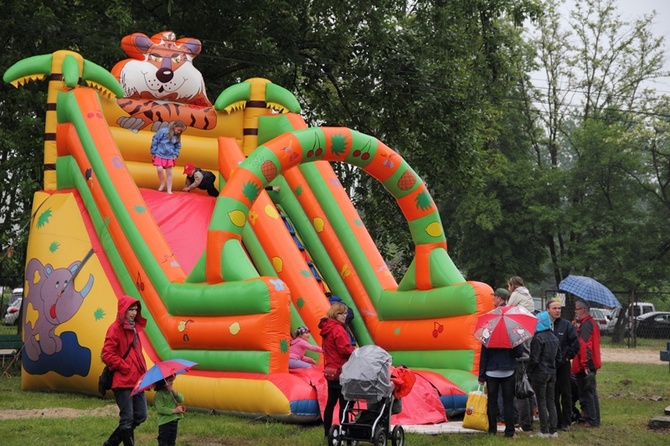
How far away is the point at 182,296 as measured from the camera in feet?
36.1

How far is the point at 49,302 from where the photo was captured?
12.4m

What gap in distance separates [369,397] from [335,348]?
68 cm

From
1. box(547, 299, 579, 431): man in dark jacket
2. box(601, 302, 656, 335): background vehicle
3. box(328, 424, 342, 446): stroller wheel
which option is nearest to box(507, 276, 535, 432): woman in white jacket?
box(547, 299, 579, 431): man in dark jacket

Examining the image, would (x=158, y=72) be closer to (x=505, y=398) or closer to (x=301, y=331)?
(x=301, y=331)

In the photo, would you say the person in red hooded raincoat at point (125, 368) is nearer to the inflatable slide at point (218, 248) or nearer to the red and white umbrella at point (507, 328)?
the inflatable slide at point (218, 248)

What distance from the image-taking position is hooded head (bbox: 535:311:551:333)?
992 cm

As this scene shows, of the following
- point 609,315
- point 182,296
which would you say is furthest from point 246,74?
point 609,315

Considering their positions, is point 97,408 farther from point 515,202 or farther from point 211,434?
point 515,202

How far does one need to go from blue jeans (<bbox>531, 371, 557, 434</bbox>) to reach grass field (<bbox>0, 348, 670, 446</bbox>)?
19 cm

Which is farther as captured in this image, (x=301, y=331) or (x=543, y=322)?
(x=301, y=331)

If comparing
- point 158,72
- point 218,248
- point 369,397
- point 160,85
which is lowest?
point 369,397

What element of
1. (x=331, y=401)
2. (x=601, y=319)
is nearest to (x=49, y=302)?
(x=331, y=401)

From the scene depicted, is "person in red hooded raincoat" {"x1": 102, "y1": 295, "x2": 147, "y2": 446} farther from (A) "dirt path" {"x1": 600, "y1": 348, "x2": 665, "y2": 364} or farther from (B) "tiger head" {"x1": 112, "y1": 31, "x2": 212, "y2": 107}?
(A) "dirt path" {"x1": 600, "y1": 348, "x2": 665, "y2": 364}

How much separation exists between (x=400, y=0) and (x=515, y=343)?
41.1 ft
